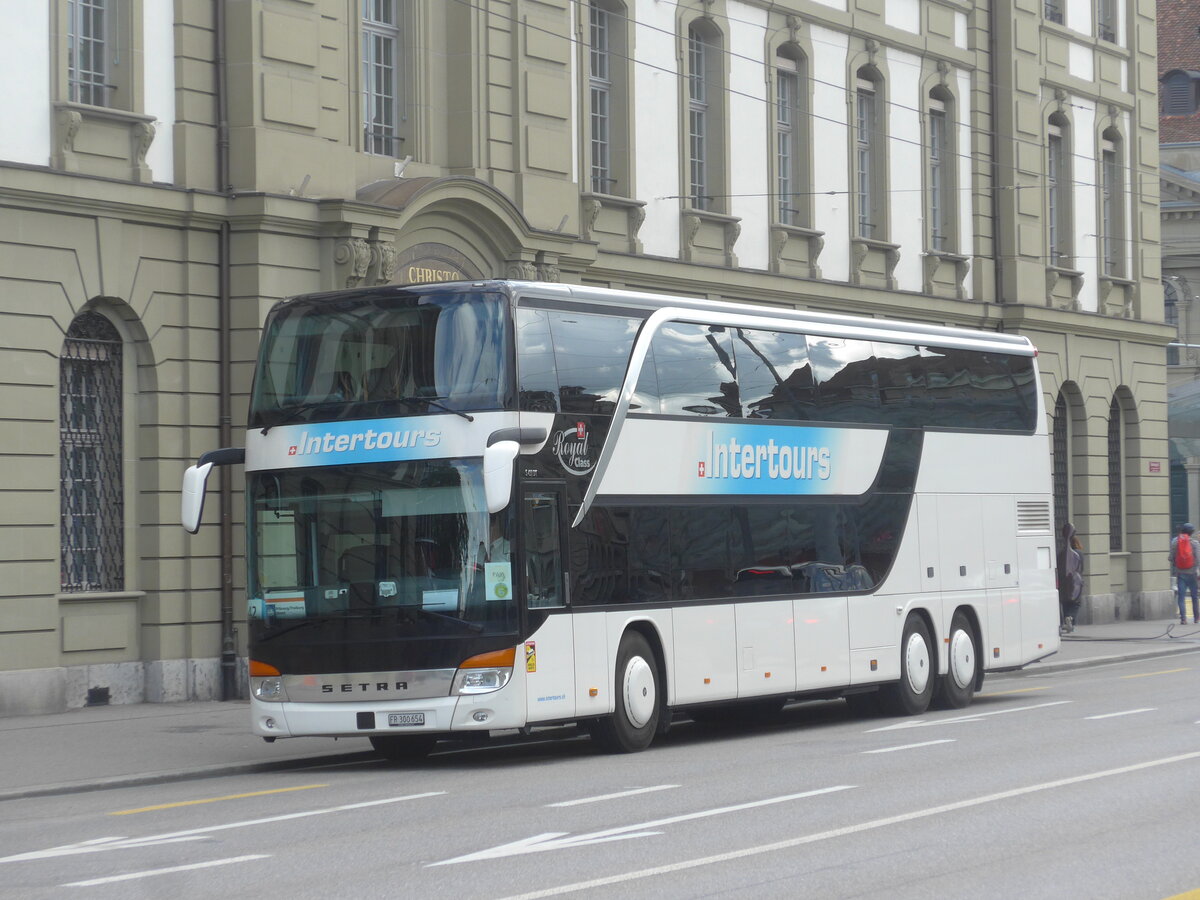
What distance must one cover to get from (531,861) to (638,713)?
252 inches

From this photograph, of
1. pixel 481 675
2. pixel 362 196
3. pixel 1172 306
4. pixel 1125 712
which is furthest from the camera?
pixel 1172 306

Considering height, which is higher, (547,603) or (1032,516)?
(1032,516)

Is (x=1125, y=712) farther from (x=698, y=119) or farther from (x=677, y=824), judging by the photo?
(x=698, y=119)

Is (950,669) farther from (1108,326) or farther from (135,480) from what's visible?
(1108,326)

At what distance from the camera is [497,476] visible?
45.8 ft

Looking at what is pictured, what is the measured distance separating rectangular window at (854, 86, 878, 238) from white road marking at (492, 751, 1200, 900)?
20.6 metres

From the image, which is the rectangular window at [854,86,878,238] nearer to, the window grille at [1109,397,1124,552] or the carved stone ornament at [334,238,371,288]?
the window grille at [1109,397,1124,552]

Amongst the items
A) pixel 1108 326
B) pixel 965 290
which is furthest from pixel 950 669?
pixel 1108 326

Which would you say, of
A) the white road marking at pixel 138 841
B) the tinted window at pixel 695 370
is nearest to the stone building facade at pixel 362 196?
the tinted window at pixel 695 370

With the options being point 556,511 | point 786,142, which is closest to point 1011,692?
point 556,511

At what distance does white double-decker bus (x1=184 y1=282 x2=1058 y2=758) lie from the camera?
14672 mm

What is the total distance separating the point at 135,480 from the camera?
20969 millimetres

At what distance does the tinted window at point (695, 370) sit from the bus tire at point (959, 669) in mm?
4695

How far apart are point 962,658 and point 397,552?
27.0 feet
